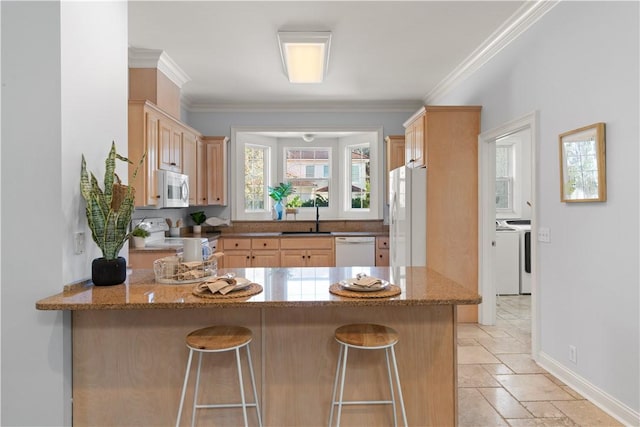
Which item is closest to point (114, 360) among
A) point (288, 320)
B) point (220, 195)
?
point (288, 320)

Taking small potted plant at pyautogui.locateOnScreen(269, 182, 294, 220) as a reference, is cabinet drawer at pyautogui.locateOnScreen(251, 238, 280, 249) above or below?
below

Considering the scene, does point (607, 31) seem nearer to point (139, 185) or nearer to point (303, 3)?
point (303, 3)

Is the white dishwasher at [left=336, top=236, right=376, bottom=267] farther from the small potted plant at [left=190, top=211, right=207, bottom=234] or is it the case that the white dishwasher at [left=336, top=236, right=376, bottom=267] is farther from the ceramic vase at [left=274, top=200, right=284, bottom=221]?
the small potted plant at [left=190, top=211, right=207, bottom=234]

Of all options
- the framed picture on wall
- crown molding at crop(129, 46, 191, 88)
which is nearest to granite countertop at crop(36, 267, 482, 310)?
the framed picture on wall

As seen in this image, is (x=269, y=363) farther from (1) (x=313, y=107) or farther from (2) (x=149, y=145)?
(1) (x=313, y=107)

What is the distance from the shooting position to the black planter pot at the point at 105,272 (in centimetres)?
196

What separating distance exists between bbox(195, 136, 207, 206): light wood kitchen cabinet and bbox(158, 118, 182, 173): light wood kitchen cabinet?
2.21 feet

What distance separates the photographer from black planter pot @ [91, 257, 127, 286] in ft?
6.44

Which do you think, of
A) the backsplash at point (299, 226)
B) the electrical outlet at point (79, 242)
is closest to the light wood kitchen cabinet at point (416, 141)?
the backsplash at point (299, 226)

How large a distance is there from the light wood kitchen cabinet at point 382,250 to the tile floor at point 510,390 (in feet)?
5.57

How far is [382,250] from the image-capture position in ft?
17.5

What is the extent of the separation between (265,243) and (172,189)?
1.66m

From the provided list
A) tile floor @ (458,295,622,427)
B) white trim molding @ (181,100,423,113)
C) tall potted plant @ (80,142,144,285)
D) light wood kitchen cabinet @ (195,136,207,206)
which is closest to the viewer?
tall potted plant @ (80,142,144,285)

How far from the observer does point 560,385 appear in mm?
2689
